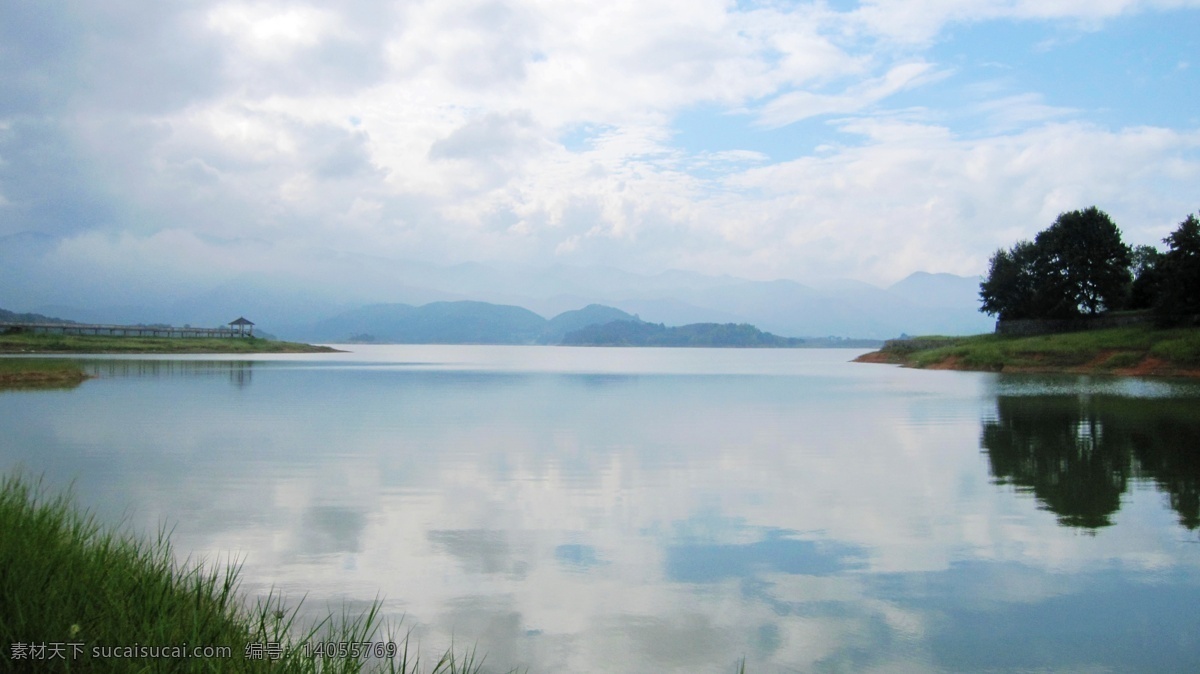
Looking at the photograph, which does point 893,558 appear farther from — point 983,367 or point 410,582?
point 983,367

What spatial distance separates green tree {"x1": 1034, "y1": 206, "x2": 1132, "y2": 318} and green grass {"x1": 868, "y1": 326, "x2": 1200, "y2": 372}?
3474mm

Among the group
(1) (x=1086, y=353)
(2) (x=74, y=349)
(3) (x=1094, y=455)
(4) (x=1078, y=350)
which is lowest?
(3) (x=1094, y=455)

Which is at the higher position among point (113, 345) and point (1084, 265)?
point (1084, 265)

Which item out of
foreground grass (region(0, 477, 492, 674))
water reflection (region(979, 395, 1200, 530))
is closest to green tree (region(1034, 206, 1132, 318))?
water reflection (region(979, 395, 1200, 530))

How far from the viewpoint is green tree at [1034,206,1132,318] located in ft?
194

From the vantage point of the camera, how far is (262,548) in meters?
9.03

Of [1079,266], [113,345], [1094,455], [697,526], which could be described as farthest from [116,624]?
[113,345]

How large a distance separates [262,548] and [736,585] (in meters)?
4.91

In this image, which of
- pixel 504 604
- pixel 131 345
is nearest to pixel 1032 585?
pixel 504 604

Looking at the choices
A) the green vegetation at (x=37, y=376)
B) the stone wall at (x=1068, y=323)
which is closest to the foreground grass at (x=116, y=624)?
the green vegetation at (x=37, y=376)

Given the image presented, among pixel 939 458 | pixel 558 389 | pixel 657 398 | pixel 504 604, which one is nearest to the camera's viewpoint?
pixel 504 604

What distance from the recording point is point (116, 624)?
197 inches

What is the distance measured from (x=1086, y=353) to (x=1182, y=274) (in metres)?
6.66

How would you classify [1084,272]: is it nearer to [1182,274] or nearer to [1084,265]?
[1084,265]
